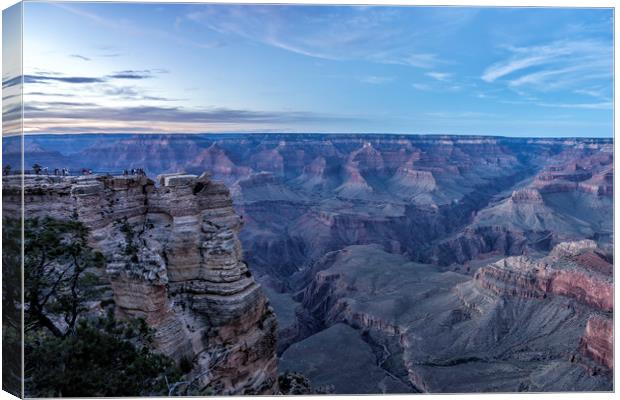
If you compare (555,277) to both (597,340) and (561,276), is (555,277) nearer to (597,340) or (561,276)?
(561,276)

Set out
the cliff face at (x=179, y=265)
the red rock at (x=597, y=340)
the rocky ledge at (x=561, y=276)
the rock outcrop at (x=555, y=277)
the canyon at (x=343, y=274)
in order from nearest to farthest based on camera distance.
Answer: the cliff face at (x=179, y=265)
the canyon at (x=343, y=274)
the red rock at (x=597, y=340)
the rocky ledge at (x=561, y=276)
the rock outcrop at (x=555, y=277)

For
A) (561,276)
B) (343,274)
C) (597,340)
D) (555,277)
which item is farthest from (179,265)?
(343,274)

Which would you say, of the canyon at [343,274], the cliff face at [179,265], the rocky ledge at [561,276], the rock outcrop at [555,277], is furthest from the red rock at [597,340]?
the cliff face at [179,265]

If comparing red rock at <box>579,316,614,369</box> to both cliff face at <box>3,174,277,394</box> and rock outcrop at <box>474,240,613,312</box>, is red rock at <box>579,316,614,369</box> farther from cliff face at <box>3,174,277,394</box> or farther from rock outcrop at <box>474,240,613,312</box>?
cliff face at <box>3,174,277,394</box>

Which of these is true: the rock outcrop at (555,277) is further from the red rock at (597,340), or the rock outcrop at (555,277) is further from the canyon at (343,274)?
the red rock at (597,340)

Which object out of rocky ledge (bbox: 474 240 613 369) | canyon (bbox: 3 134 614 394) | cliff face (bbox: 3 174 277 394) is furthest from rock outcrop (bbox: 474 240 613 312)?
cliff face (bbox: 3 174 277 394)
